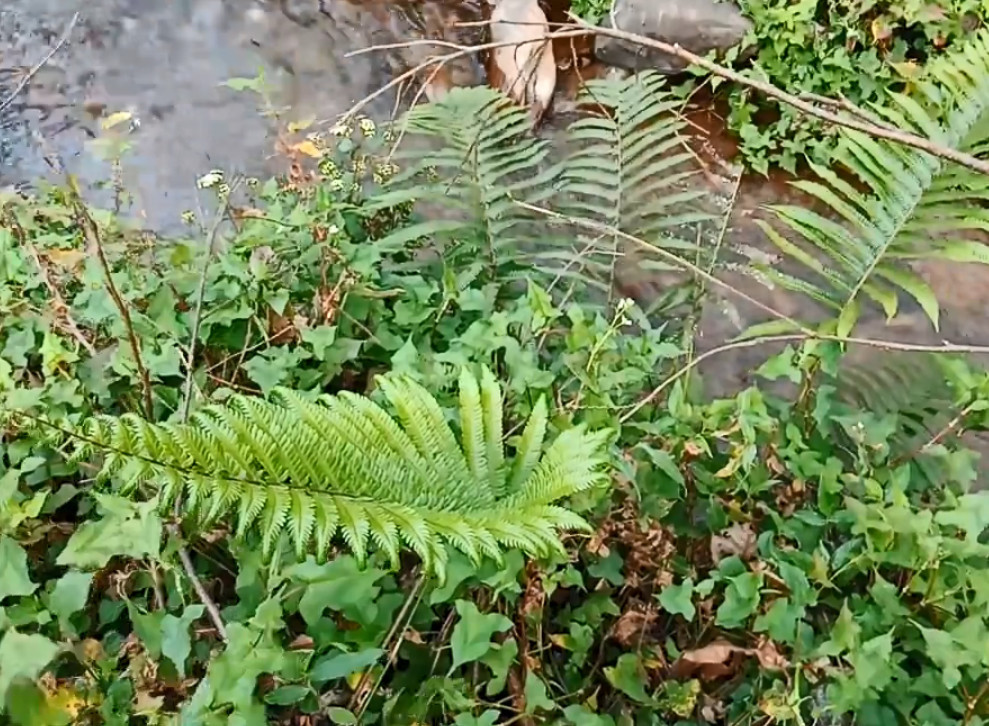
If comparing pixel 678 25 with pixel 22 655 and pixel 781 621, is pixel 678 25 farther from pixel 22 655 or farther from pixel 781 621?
pixel 22 655

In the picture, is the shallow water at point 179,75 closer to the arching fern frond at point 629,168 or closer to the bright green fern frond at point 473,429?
the arching fern frond at point 629,168

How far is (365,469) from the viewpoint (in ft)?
4.99

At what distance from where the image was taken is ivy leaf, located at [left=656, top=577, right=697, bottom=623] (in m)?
1.77

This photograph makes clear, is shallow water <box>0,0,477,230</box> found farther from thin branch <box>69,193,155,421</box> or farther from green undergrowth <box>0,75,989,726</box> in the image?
thin branch <box>69,193,155,421</box>

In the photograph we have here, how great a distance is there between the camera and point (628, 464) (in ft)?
6.27

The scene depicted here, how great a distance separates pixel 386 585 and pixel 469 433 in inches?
14.3

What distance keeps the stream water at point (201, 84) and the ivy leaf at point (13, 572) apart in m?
2.21

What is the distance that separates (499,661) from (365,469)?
1.49 feet

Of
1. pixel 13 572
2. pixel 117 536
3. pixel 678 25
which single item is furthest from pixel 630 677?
pixel 678 25

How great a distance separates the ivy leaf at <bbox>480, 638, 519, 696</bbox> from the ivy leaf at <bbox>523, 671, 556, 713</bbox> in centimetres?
5

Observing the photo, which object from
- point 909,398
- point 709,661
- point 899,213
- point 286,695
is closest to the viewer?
point 286,695

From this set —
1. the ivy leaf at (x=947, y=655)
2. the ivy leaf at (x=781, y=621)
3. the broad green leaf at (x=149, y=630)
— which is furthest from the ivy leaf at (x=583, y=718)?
the broad green leaf at (x=149, y=630)

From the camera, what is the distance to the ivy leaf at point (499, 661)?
5.45 feet

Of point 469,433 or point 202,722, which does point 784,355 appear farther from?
point 202,722
